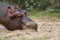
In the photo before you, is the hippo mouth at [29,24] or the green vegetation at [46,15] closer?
the hippo mouth at [29,24]

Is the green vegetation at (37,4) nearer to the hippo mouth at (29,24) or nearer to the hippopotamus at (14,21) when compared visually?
the hippopotamus at (14,21)

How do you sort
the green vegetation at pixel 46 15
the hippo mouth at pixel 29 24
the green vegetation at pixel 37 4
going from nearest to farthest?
the hippo mouth at pixel 29 24 → the green vegetation at pixel 46 15 → the green vegetation at pixel 37 4

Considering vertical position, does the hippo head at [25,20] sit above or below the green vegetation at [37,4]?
above

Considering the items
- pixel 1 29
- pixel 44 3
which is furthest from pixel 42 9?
pixel 1 29

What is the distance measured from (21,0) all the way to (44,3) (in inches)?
37.8

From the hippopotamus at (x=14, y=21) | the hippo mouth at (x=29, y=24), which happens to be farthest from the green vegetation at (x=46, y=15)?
the hippo mouth at (x=29, y=24)

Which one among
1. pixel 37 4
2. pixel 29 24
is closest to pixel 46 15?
pixel 37 4

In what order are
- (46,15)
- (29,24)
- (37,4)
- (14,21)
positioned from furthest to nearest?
(37,4), (46,15), (14,21), (29,24)

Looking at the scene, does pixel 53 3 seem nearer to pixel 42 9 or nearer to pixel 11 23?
pixel 42 9

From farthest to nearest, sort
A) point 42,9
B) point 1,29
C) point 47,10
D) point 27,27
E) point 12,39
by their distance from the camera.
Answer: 1. point 42,9
2. point 47,10
3. point 1,29
4. point 27,27
5. point 12,39

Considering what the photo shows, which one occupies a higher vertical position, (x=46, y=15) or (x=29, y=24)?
(x=29, y=24)

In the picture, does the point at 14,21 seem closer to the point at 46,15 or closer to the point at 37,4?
the point at 46,15

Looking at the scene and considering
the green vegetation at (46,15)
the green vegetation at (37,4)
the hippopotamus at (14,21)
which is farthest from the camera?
the green vegetation at (37,4)

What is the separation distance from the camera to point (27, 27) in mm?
4969
